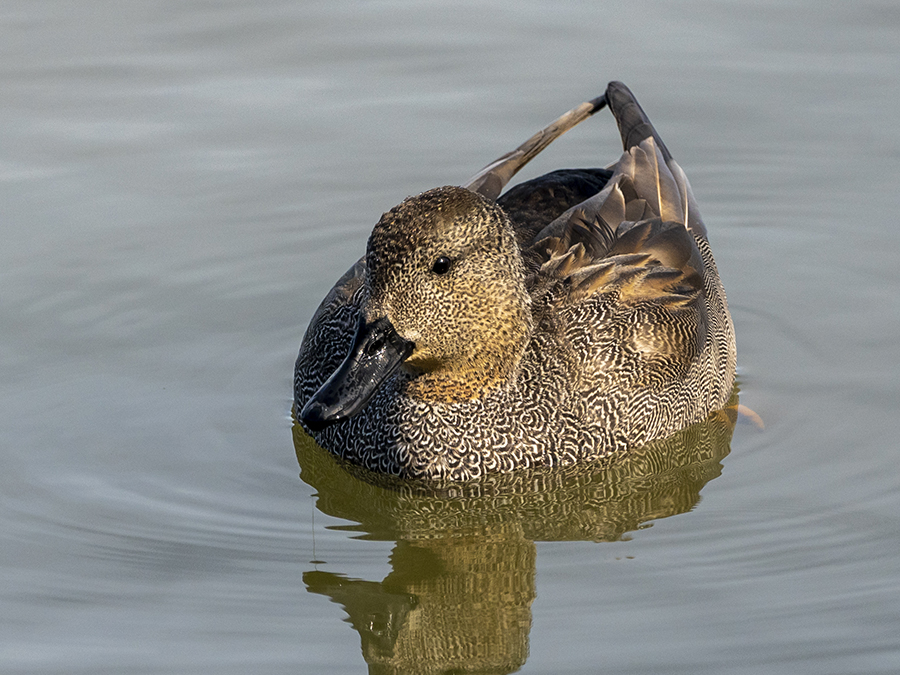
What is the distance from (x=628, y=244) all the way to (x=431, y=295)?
156 centimetres

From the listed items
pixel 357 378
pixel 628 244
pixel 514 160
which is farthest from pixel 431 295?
pixel 514 160

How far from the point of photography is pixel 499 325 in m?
7.13

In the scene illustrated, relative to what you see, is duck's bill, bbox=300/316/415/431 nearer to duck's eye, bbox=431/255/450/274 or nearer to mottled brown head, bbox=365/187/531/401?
mottled brown head, bbox=365/187/531/401

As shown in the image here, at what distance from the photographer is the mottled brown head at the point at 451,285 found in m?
6.73

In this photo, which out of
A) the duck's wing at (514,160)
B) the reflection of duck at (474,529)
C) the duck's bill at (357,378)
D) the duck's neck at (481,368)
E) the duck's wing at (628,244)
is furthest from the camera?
the duck's wing at (514,160)

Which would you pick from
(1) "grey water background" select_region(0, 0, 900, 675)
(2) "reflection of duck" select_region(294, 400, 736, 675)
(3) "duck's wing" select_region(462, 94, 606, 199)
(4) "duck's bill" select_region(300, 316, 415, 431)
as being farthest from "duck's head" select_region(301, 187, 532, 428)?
(3) "duck's wing" select_region(462, 94, 606, 199)

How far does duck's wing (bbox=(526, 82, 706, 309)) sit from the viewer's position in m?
7.75

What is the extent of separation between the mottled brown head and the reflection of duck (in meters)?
0.65

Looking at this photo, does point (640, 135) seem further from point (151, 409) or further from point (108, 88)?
point (108, 88)

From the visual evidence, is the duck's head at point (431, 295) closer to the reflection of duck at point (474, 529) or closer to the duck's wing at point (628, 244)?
the duck's wing at point (628, 244)

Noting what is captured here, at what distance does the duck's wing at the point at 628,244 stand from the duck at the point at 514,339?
11 mm

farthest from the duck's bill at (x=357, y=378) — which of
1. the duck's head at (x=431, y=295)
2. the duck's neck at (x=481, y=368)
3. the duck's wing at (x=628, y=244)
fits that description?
the duck's wing at (x=628, y=244)

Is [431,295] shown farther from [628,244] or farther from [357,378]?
[628,244]

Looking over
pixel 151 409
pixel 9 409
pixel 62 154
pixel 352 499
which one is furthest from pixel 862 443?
pixel 62 154
